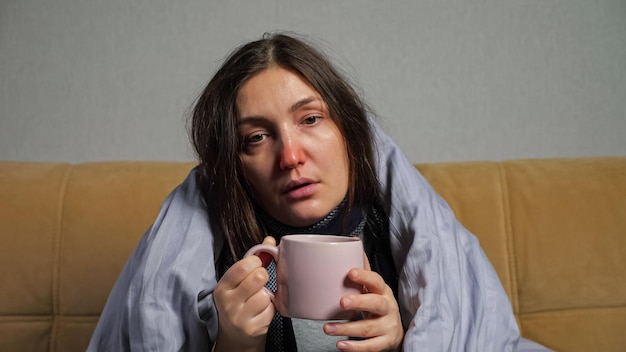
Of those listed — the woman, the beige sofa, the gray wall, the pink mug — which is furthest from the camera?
the gray wall

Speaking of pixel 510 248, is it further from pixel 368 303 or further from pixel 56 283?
pixel 56 283

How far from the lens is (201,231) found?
96 cm

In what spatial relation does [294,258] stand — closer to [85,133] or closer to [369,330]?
[369,330]

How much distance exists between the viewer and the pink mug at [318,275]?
27.0 inches

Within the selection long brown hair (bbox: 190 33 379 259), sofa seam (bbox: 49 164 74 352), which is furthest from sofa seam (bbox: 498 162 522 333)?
sofa seam (bbox: 49 164 74 352)

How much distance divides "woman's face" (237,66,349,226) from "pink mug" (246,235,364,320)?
0.20 metres

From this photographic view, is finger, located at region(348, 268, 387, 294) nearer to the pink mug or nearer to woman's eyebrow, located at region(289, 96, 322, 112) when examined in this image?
the pink mug

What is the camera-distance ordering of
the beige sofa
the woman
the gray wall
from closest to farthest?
the woman, the beige sofa, the gray wall

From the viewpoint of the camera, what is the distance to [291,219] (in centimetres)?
94

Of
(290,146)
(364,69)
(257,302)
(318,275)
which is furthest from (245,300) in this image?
(364,69)

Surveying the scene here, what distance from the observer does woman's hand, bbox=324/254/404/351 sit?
27.6 inches

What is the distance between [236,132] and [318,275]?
330 mm

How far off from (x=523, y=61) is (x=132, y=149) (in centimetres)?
104

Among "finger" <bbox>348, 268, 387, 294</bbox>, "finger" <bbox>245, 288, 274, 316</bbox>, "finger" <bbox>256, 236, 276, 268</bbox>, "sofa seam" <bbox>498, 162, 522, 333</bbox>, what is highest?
"finger" <bbox>256, 236, 276, 268</bbox>
